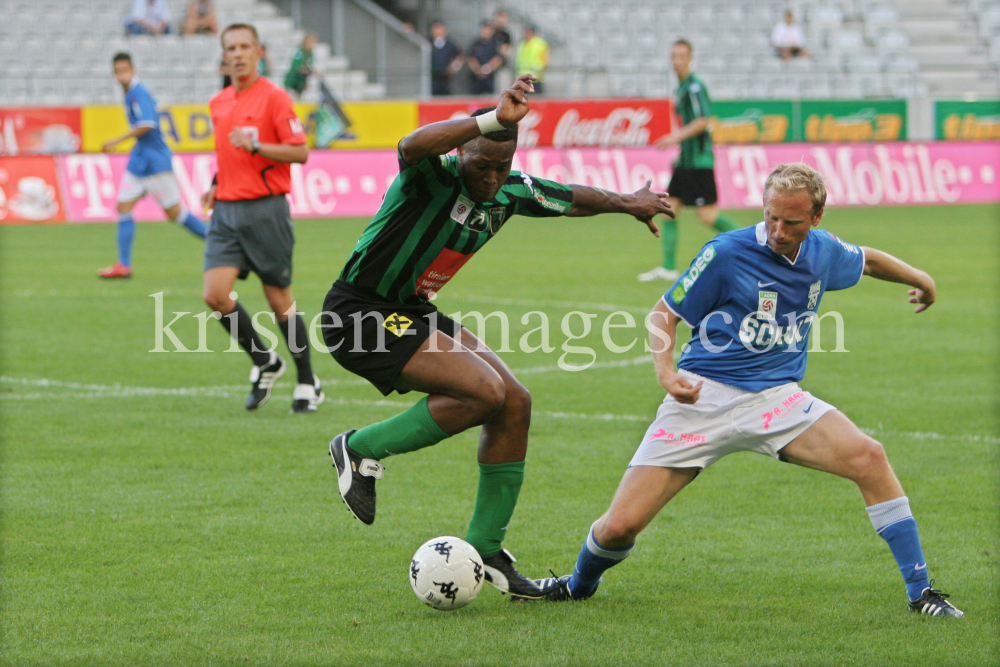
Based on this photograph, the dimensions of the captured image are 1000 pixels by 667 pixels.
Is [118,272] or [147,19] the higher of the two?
[147,19]

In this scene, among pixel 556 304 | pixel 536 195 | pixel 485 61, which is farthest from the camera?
pixel 485 61

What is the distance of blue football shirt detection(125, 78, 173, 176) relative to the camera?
1301 centimetres

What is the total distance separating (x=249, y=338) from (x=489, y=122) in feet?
13.5

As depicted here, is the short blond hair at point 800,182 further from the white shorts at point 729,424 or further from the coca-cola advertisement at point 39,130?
the coca-cola advertisement at point 39,130

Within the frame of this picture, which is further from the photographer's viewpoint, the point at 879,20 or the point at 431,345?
the point at 879,20

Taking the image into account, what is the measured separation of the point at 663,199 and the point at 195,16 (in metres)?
22.0

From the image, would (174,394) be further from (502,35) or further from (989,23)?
(989,23)

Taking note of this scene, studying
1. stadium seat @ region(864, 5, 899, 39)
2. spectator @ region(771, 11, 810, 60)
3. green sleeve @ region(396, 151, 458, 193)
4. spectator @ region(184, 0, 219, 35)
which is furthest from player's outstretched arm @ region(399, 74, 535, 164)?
stadium seat @ region(864, 5, 899, 39)

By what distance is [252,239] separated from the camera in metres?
7.64

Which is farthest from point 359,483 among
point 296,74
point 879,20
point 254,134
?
point 879,20

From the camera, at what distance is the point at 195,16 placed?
2484 centimetres

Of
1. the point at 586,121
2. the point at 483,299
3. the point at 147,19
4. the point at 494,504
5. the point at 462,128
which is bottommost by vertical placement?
the point at 483,299

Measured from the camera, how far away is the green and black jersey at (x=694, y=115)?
13.4 meters

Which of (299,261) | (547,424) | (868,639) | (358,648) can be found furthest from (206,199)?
(299,261)
